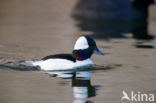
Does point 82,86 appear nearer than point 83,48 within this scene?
Yes

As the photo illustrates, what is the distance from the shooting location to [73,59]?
29.7 feet

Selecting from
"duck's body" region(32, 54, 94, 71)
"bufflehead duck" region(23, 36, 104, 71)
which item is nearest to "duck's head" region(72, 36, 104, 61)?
"bufflehead duck" region(23, 36, 104, 71)

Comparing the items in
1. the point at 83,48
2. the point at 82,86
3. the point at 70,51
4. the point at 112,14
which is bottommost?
the point at 82,86

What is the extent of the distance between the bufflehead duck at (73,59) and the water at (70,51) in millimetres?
129

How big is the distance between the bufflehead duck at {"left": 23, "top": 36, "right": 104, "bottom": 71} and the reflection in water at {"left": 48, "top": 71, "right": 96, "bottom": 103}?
0.16 metres

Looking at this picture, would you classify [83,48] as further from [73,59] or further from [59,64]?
[59,64]

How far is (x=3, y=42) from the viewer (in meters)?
12.8

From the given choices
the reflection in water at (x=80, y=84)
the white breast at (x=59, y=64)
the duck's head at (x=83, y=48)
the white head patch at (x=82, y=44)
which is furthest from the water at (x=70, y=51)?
the white head patch at (x=82, y=44)

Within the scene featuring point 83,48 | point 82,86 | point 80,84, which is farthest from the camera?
point 83,48

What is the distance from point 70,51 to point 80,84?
3664mm

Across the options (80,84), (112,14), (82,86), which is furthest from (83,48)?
(112,14)

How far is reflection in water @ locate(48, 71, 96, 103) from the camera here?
6932mm

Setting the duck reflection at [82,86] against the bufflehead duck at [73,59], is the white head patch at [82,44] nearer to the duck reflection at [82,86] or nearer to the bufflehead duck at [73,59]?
the bufflehead duck at [73,59]

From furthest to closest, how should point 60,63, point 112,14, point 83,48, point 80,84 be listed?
point 112,14 < point 83,48 < point 60,63 < point 80,84
